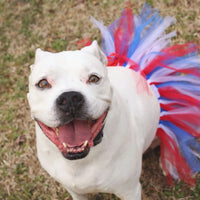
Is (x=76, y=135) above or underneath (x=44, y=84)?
underneath

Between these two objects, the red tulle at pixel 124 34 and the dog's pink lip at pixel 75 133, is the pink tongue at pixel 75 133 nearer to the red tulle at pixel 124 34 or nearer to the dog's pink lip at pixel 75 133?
the dog's pink lip at pixel 75 133

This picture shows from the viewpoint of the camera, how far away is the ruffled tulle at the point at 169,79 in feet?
8.75

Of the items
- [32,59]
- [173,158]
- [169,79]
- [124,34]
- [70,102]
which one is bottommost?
[32,59]

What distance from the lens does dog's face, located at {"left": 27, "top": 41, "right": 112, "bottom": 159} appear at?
1.69m

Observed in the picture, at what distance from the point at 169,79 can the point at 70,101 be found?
4.36ft

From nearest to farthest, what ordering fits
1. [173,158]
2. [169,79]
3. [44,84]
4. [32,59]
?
[44,84]
[169,79]
[173,158]
[32,59]

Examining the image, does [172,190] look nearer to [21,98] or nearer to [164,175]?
[164,175]

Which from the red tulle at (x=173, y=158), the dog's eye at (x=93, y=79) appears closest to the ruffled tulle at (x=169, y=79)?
the red tulle at (x=173, y=158)

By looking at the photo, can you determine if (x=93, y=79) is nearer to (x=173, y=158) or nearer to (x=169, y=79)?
(x=169, y=79)

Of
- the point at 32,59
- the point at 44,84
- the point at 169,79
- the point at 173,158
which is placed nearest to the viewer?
the point at 44,84

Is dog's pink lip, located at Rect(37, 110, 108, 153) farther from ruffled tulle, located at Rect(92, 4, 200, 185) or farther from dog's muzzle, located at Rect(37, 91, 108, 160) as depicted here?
ruffled tulle, located at Rect(92, 4, 200, 185)

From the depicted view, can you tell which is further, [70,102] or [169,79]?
[169,79]

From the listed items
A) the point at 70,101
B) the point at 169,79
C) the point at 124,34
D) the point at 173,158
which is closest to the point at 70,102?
the point at 70,101

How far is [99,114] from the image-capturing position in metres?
1.74
